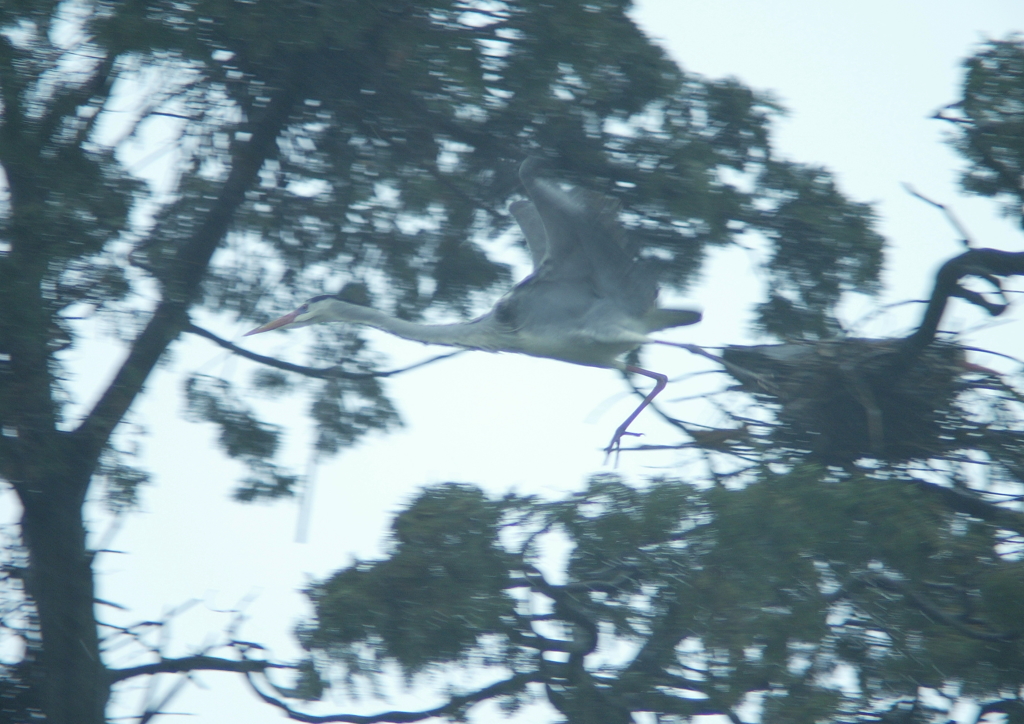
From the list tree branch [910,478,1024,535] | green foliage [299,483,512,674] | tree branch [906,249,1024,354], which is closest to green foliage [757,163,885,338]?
tree branch [906,249,1024,354]

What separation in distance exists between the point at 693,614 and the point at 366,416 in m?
1.90

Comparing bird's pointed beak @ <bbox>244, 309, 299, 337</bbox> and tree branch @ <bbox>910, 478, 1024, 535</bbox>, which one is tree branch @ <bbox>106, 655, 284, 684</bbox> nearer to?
bird's pointed beak @ <bbox>244, 309, 299, 337</bbox>

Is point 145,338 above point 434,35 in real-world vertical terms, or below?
below

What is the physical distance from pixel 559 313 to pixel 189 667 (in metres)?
1.99

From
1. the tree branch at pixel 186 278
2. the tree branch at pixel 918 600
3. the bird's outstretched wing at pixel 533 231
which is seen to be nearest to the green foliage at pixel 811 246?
the bird's outstretched wing at pixel 533 231

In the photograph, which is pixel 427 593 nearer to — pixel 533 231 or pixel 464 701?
pixel 464 701

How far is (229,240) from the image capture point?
143 inches

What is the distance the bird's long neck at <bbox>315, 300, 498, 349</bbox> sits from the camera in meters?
4.02

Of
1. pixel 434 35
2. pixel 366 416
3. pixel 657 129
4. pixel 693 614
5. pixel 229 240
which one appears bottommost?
pixel 366 416

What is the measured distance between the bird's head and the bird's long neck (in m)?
0.02

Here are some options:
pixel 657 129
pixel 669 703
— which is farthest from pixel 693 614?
pixel 657 129

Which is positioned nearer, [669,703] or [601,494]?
[669,703]

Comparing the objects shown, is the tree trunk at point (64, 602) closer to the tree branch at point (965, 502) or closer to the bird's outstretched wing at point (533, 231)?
the bird's outstretched wing at point (533, 231)

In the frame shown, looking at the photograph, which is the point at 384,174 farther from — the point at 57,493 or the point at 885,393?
A: the point at 885,393
